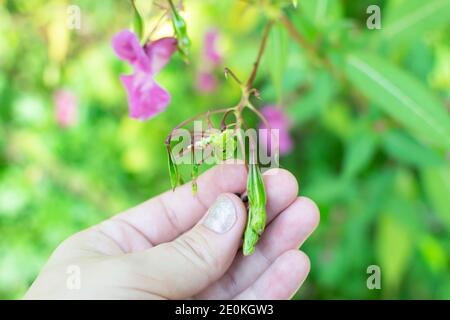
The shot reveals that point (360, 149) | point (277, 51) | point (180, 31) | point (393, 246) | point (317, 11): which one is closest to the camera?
point (180, 31)

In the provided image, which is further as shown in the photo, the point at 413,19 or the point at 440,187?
the point at 440,187

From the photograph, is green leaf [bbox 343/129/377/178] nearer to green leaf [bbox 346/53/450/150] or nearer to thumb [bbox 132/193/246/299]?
green leaf [bbox 346/53/450/150]

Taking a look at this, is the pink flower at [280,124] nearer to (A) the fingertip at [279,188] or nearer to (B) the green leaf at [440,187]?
(B) the green leaf at [440,187]

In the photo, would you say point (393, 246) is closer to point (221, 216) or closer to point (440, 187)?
point (440, 187)

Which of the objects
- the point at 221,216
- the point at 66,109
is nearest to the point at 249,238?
the point at 221,216

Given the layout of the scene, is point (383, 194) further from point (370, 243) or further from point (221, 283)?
point (221, 283)

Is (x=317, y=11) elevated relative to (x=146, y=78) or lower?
elevated
